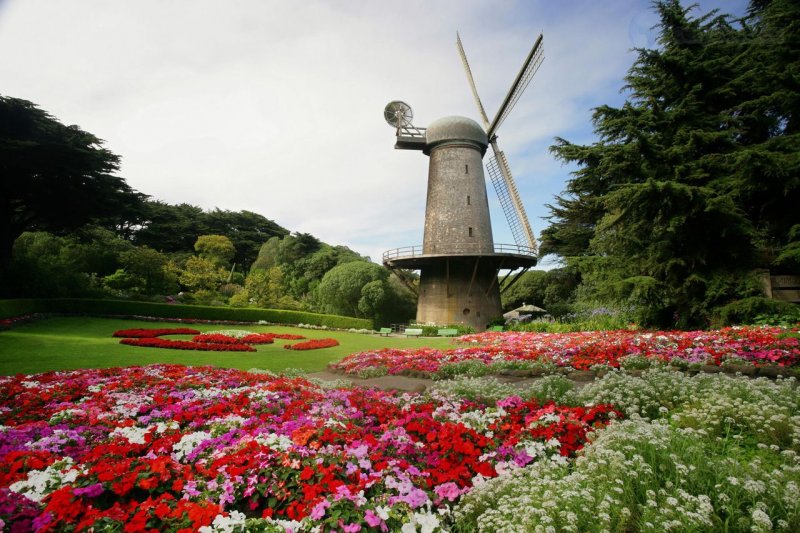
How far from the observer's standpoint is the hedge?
20656mm

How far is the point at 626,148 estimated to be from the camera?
14273 millimetres

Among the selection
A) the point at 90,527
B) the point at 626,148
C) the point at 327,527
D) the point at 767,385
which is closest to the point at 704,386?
the point at 767,385

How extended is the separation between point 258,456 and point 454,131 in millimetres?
26977

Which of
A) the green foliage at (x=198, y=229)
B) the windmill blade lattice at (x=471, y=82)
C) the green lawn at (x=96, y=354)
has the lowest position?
the green lawn at (x=96, y=354)

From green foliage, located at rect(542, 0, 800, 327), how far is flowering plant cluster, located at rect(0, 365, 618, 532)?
10733 mm

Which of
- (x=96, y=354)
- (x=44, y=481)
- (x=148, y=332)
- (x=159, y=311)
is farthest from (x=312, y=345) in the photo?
(x=44, y=481)

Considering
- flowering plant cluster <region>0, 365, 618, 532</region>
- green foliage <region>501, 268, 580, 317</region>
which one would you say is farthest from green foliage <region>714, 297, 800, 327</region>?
green foliage <region>501, 268, 580, 317</region>

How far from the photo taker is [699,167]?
47.0 feet

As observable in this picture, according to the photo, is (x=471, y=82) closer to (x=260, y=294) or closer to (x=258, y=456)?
(x=260, y=294)

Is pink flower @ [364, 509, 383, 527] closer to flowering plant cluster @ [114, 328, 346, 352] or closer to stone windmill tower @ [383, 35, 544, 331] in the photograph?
flowering plant cluster @ [114, 328, 346, 352]

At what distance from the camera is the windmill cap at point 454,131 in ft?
91.6

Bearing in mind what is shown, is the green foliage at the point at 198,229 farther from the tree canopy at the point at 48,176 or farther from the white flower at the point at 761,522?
the white flower at the point at 761,522

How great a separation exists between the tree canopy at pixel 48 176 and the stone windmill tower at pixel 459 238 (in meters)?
17.3

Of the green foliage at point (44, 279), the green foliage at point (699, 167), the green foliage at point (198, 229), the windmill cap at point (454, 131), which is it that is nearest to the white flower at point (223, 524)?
the green foliage at point (699, 167)
